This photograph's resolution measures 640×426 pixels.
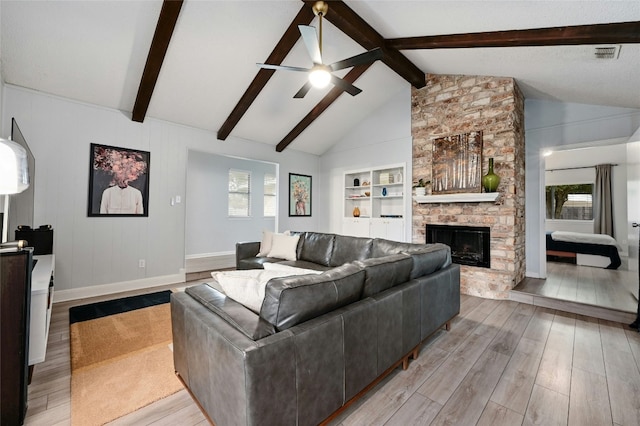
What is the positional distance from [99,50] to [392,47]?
141 inches

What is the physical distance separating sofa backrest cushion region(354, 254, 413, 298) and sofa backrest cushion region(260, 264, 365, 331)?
0.57 ft

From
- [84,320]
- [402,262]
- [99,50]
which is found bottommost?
[84,320]

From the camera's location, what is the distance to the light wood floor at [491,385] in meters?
1.56

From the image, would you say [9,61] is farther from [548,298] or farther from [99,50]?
[548,298]

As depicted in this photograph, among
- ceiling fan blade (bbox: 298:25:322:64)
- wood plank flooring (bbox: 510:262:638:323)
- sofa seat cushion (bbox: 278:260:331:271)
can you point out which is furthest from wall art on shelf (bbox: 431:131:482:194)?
ceiling fan blade (bbox: 298:25:322:64)

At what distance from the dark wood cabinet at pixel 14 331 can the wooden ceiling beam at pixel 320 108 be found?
14.1 feet

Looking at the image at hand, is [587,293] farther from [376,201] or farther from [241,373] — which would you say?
[241,373]

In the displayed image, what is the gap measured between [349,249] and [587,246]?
16.8 ft

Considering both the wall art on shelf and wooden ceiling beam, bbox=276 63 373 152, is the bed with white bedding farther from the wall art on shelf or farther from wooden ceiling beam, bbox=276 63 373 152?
wooden ceiling beam, bbox=276 63 373 152

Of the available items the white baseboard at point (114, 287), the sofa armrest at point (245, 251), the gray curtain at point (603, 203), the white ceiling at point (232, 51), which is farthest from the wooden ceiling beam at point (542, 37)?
the gray curtain at point (603, 203)

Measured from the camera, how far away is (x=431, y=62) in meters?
4.09

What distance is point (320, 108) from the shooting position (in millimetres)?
5121

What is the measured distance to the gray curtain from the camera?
6219 millimetres

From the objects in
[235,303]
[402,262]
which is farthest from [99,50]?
[402,262]
